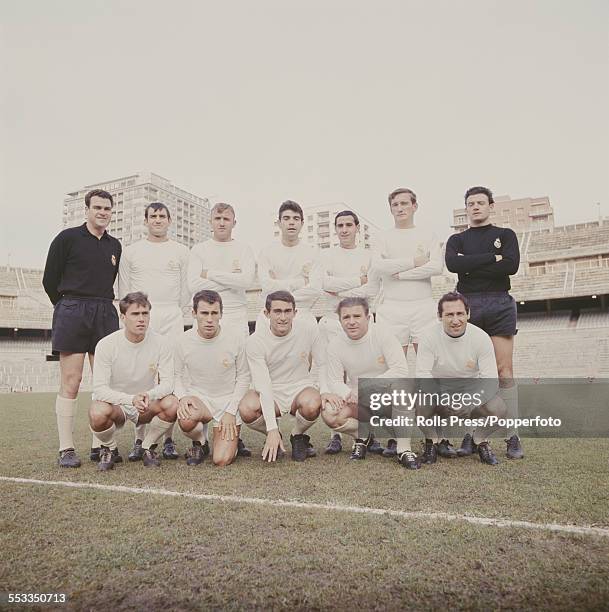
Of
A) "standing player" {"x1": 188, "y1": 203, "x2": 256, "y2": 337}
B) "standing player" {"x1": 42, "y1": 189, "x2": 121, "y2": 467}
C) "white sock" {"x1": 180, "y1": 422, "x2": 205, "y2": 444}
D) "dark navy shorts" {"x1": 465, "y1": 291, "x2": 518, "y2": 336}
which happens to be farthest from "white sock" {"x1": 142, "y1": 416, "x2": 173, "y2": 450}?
"dark navy shorts" {"x1": 465, "y1": 291, "x2": 518, "y2": 336}

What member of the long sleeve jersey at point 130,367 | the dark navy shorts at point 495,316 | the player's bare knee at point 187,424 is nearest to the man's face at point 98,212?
the long sleeve jersey at point 130,367

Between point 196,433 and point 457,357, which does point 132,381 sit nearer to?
point 196,433

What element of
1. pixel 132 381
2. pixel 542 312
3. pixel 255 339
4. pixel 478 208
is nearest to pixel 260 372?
pixel 255 339

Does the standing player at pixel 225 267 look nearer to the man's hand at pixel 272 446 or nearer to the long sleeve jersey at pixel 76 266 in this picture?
the long sleeve jersey at pixel 76 266

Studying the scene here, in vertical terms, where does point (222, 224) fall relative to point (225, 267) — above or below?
above

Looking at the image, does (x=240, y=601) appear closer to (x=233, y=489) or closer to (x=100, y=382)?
(x=233, y=489)

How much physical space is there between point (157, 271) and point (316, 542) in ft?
11.3

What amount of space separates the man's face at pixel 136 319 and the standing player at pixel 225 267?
2.79 feet

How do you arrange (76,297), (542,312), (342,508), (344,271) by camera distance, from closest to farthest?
1. (342,508)
2. (76,297)
3. (344,271)
4. (542,312)

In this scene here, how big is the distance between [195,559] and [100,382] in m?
2.44

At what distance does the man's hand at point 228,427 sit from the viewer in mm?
4129

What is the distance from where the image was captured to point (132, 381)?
14.2 ft

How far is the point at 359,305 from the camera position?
4285mm

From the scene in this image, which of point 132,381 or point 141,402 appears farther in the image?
point 132,381
